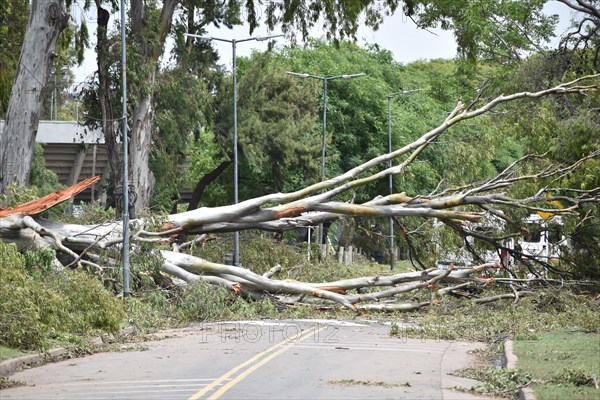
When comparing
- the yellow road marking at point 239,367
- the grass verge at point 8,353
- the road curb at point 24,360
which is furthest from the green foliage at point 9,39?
the grass verge at point 8,353

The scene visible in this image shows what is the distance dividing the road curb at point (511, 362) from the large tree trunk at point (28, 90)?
1376cm

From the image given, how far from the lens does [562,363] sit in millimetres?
14031

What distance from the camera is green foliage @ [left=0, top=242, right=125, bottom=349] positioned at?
51.4 feet

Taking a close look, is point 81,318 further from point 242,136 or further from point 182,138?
point 242,136

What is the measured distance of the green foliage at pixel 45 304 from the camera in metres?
15.7

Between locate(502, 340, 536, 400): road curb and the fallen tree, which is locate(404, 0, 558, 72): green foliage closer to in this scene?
the fallen tree

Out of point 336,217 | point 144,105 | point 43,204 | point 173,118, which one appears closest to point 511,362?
point 336,217

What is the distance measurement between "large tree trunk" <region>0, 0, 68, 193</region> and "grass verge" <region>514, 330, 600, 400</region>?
13.8m

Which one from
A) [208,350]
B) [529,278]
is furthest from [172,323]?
[529,278]

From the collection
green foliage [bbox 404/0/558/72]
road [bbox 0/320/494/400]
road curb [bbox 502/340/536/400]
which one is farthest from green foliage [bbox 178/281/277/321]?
green foliage [bbox 404/0/558/72]

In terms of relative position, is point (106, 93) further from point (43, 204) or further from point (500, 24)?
point (500, 24)

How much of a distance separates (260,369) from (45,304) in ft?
15.4

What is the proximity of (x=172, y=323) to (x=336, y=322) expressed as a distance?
11.6ft

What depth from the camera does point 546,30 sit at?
41.8 meters
